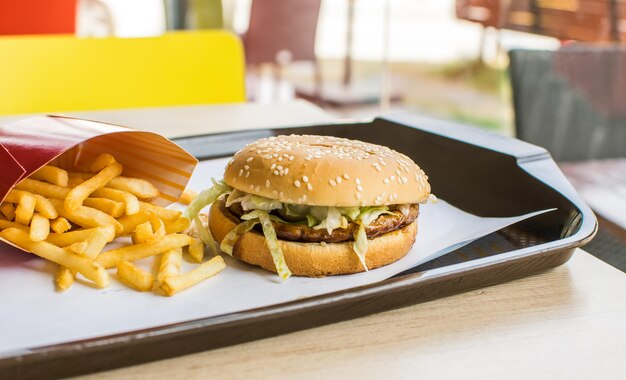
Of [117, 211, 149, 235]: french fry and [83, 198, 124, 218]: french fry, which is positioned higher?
[83, 198, 124, 218]: french fry

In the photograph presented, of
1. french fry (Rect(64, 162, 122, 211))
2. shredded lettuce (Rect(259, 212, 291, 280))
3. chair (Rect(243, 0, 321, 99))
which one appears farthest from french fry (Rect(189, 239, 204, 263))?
chair (Rect(243, 0, 321, 99))

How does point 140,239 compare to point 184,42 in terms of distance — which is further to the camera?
point 184,42

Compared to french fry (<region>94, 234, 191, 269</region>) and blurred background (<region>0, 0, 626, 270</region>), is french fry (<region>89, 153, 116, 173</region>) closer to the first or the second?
french fry (<region>94, 234, 191, 269</region>)

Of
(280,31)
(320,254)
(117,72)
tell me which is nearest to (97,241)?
(320,254)

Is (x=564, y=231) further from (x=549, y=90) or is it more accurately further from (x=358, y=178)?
(x=549, y=90)

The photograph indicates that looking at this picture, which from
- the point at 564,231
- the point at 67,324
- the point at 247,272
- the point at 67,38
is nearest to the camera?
the point at 67,324

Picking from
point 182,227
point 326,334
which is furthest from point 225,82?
point 326,334

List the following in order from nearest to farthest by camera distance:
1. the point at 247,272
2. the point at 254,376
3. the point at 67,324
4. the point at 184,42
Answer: the point at 254,376
the point at 67,324
the point at 247,272
the point at 184,42

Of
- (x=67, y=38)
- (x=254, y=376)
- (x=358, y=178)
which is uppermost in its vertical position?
(x=67, y=38)
